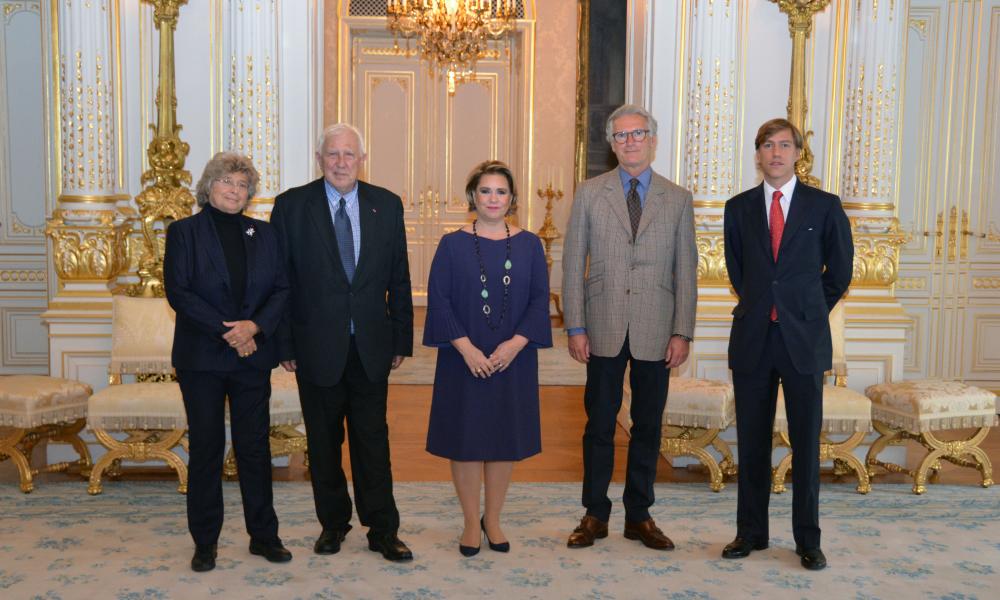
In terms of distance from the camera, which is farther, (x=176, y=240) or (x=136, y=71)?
(x=136, y=71)

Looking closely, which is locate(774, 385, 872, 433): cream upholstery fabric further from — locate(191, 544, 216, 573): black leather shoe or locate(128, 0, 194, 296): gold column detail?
locate(128, 0, 194, 296): gold column detail

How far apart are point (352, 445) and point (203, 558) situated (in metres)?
0.72

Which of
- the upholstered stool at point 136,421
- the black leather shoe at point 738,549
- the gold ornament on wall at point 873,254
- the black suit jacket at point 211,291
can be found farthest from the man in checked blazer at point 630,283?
the gold ornament on wall at point 873,254

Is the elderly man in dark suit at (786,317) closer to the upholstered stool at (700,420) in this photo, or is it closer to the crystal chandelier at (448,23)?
the upholstered stool at (700,420)

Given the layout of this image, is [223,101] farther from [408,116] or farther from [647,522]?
[408,116]

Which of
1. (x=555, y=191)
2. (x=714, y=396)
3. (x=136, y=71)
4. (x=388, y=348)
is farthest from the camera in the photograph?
(x=555, y=191)

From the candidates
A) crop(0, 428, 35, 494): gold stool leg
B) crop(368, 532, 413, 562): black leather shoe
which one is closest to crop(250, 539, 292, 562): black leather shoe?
crop(368, 532, 413, 562): black leather shoe

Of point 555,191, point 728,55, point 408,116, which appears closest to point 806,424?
point 728,55

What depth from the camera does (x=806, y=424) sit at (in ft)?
13.6

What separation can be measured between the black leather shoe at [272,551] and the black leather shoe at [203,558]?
182 millimetres

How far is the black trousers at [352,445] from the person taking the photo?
4074mm

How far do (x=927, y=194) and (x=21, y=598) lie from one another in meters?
7.02

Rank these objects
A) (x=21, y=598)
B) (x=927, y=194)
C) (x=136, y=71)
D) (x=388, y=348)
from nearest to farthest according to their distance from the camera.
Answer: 1. (x=21, y=598)
2. (x=388, y=348)
3. (x=136, y=71)
4. (x=927, y=194)

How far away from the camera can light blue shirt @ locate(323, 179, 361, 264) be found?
405 cm
